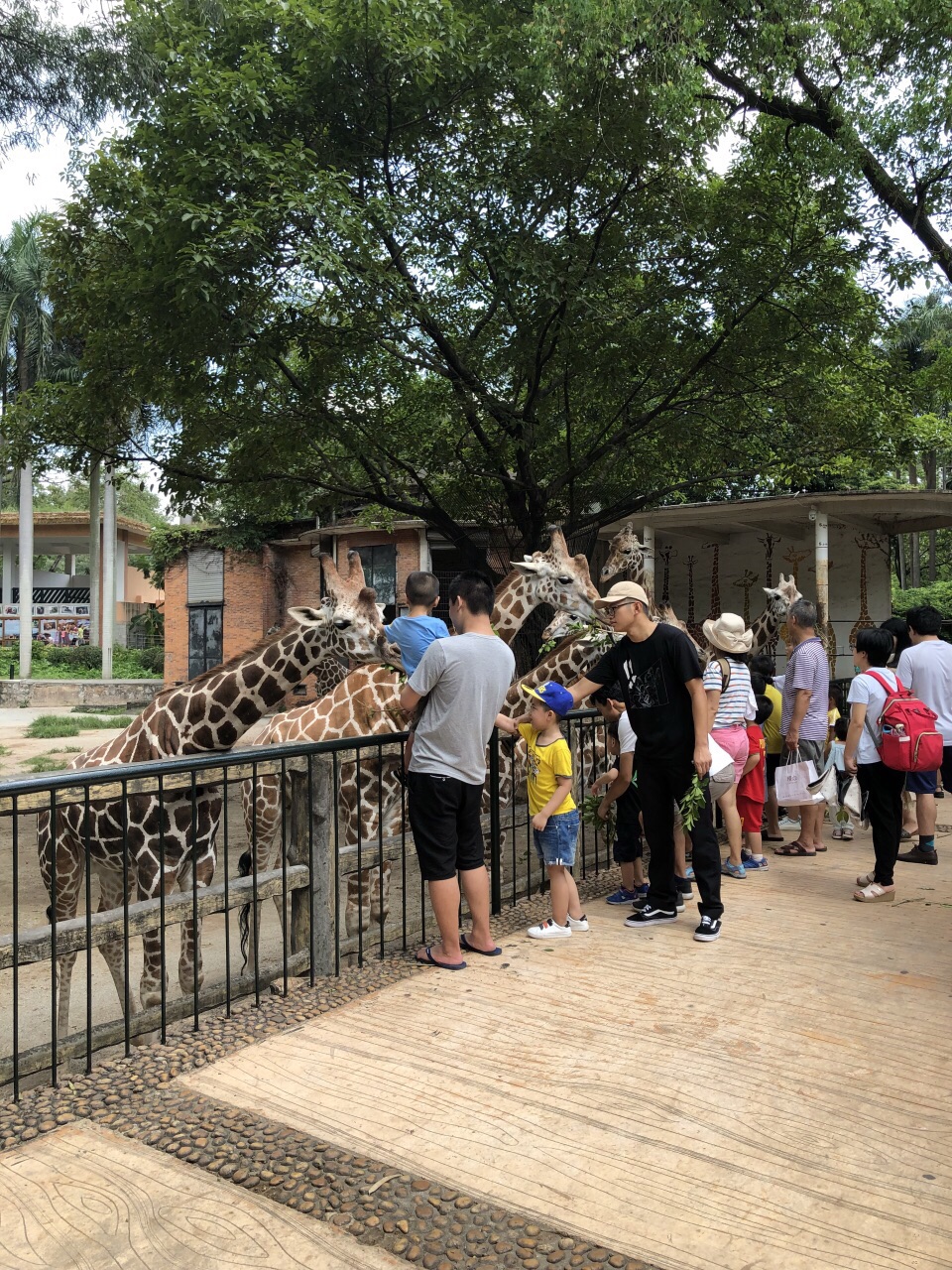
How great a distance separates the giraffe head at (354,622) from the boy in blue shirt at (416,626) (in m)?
0.59

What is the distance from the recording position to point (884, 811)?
240 inches

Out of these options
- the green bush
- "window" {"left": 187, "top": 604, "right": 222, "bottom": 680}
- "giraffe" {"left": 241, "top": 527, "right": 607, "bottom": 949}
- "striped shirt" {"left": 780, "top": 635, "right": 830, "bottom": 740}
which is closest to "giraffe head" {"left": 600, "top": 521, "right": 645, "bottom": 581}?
"giraffe" {"left": 241, "top": 527, "right": 607, "bottom": 949}

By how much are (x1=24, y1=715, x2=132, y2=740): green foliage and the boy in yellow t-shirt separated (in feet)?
50.9

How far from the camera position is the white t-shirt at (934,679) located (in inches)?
278

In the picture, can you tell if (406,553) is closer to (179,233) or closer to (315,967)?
(179,233)

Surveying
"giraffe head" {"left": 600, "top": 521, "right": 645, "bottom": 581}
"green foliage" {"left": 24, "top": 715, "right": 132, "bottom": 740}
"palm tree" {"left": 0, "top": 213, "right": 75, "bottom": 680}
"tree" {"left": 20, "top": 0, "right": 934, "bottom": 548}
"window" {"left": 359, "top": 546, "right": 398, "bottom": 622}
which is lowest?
"green foliage" {"left": 24, "top": 715, "right": 132, "bottom": 740}

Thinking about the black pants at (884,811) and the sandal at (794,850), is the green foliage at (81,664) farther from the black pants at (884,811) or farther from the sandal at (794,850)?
the black pants at (884,811)

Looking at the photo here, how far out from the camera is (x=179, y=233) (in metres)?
8.60

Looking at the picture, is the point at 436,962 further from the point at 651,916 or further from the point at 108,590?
the point at 108,590

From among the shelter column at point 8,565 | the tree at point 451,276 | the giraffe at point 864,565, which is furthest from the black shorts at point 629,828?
the shelter column at point 8,565

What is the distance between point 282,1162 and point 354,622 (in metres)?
3.49

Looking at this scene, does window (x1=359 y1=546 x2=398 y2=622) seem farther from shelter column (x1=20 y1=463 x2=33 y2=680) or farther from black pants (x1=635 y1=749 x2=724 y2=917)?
black pants (x1=635 y1=749 x2=724 y2=917)

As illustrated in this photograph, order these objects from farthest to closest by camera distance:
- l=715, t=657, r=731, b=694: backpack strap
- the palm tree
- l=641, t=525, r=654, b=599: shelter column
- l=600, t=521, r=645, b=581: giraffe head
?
the palm tree, l=641, t=525, r=654, b=599: shelter column, l=600, t=521, r=645, b=581: giraffe head, l=715, t=657, r=731, b=694: backpack strap

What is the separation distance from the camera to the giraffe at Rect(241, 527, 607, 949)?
6.52 meters
